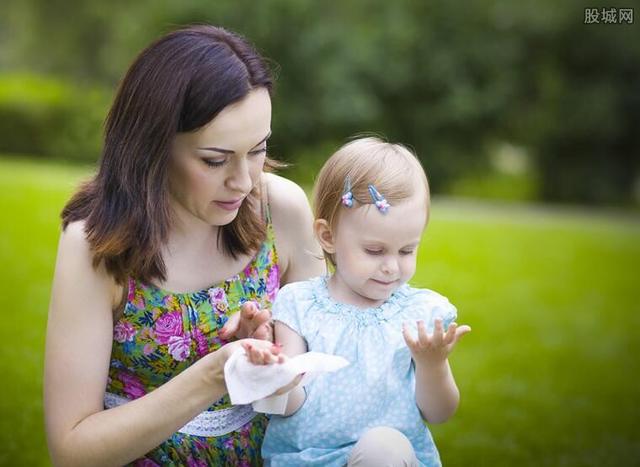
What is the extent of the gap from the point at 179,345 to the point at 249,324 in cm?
27

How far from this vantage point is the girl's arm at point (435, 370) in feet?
7.98

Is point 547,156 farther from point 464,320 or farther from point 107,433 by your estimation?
point 107,433

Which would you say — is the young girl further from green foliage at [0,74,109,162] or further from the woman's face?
green foliage at [0,74,109,162]

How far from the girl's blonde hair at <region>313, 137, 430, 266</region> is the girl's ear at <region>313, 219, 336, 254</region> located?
2cm

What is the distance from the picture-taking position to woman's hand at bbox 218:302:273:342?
266 cm

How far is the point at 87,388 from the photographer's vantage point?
2.66 metres

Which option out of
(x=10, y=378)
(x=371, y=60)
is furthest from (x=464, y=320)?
(x=371, y=60)

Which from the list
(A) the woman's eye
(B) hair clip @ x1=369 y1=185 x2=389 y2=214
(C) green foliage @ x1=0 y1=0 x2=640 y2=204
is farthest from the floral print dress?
(C) green foliage @ x1=0 y1=0 x2=640 y2=204

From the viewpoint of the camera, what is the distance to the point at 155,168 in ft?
8.64

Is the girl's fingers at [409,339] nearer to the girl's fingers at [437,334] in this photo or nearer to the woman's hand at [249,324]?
the girl's fingers at [437,334]

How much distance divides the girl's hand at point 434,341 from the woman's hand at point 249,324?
1.36 feet

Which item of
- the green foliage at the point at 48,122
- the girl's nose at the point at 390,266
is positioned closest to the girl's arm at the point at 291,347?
the girl's nose at the point at 390,266

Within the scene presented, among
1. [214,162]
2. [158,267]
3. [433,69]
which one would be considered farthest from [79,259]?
[433,69]

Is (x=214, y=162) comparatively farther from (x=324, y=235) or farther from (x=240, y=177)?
(x=324, y=235)
